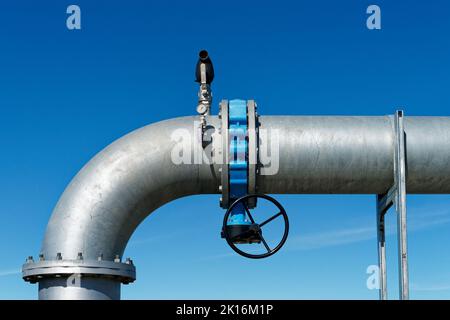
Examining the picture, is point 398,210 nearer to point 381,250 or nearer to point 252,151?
point 381,250

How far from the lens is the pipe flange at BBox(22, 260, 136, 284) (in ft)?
21.7

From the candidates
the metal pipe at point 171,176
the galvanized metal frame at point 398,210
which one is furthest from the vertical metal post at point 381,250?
the metal pipe at point 171,176

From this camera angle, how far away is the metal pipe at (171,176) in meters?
6.73

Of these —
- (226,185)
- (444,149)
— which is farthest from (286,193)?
(444,149)

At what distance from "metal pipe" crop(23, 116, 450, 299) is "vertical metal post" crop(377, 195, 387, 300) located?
454 mm

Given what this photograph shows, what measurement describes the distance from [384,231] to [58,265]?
11.6ft

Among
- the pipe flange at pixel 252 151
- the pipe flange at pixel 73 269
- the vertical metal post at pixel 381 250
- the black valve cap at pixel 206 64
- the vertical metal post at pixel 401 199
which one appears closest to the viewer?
the pipe flange at pixel 73 269

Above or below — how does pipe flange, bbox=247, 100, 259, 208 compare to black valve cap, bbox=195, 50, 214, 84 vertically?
below

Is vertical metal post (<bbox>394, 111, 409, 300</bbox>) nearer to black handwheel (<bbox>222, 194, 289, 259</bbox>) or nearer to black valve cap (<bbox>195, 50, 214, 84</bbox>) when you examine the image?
black handwheel (<bbox>222, 194, 289, 259</bbox>)

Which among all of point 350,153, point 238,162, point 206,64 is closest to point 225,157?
point 238,162

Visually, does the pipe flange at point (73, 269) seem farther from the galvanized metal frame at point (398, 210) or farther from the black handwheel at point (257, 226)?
the galvanized metal frame at point (398, 210)

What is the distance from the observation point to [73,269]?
661 centimetres

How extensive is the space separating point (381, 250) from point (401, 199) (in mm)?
917

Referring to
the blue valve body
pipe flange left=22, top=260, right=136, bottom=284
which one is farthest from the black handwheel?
pipe flange left=22, top=260, right=136, bottom=284
